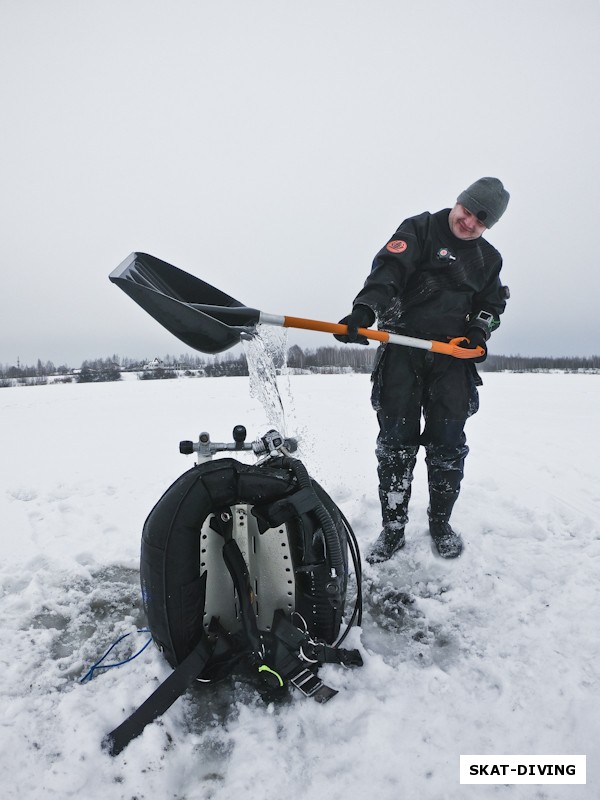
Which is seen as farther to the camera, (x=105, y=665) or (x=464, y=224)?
(x=464, y=224)

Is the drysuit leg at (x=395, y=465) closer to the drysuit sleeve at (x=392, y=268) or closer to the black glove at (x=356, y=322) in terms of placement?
the black glove at (x=356, y=322)

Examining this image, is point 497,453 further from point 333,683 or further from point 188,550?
point 188,550

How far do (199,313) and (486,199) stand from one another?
5.70 feet

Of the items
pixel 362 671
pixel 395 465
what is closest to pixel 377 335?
pixel 395 465

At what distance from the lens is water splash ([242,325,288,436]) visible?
2443 mm

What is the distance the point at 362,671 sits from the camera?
1.80 metres

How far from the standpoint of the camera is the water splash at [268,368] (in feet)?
8.02

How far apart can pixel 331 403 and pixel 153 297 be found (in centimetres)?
1009

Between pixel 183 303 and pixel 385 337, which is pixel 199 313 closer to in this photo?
pixel 183 303

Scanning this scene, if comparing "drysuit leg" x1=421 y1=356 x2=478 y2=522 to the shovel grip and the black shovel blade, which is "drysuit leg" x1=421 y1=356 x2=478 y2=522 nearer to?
the shovel grip

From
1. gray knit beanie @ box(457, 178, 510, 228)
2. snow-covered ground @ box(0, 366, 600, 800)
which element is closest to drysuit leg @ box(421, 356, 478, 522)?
snow-covered ground @ box(0, 366, 600, 800)

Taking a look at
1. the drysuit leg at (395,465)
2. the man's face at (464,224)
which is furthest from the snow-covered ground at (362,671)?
the man's face at (464,224)

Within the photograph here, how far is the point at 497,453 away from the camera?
5.45m

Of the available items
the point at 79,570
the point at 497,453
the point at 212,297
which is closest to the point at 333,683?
the point at 79,570
